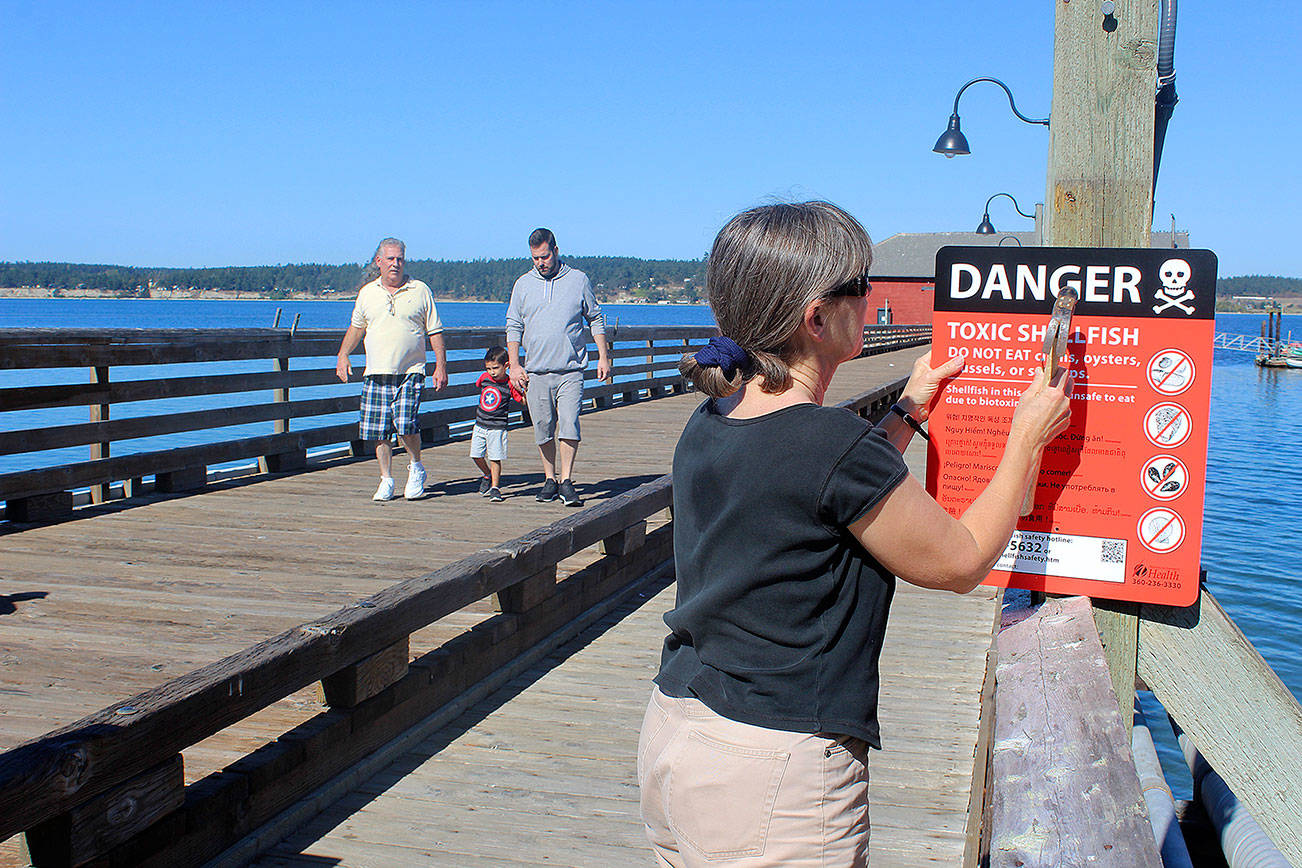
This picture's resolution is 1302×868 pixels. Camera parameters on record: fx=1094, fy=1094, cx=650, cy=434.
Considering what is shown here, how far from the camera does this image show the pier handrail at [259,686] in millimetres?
2436

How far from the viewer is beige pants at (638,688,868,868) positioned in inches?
66.4

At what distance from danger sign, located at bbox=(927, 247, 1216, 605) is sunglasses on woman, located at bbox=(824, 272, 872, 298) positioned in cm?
71

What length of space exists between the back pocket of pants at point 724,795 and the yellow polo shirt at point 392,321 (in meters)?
6.78

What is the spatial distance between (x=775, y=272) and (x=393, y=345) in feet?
22.7

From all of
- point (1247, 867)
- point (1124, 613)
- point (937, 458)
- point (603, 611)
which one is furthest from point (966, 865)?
point (1247, 867)

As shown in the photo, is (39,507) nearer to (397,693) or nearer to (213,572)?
(213,572)

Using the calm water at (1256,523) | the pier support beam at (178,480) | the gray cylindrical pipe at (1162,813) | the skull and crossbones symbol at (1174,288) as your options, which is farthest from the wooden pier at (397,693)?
the calm water at (1256,523)

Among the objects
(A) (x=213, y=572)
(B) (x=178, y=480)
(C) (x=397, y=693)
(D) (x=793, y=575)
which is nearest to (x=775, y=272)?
(D) (x=793, y=575)

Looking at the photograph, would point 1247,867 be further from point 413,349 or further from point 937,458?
point 413,349

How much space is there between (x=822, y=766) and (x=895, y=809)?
2125mm

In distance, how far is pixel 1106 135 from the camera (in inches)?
96.7

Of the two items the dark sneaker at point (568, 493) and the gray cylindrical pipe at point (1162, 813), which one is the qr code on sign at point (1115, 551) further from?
the dark sneaker at point (568, 493)

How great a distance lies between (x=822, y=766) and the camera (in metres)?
1.70

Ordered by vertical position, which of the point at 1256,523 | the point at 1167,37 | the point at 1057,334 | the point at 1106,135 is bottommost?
the point at 1256,523
